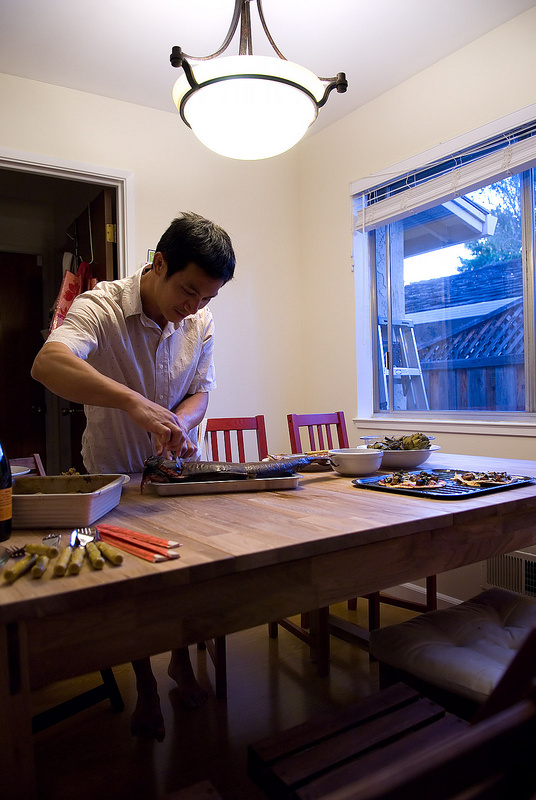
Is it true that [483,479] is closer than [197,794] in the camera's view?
No

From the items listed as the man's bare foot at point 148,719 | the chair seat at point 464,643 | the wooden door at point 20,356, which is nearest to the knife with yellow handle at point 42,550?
the chair seat at point 464,643

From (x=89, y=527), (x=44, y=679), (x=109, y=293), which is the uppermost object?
(x=109, y=293)

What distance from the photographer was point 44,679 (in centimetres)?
68

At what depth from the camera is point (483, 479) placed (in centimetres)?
139

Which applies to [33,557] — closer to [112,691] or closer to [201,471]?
[201,471]

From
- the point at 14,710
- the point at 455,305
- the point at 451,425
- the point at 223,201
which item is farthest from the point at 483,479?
the point at 223,201

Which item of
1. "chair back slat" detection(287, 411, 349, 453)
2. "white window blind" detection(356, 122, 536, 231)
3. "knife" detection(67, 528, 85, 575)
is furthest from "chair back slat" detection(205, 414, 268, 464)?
"white window blind" detection(356, 122, 536, 231)

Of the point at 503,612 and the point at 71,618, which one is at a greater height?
the point at 71,618

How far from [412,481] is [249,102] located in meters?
1.14

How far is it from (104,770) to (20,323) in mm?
3617

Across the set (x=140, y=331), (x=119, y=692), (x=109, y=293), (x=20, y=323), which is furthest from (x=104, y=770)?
(x=20, y=323)

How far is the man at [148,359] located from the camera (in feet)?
4.43

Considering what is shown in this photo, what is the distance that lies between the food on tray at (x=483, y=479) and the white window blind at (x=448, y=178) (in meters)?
1.61

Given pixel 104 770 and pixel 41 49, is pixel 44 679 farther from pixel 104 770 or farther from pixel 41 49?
pixel 41 49
